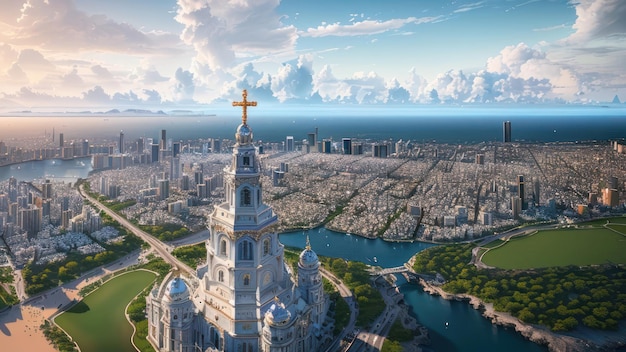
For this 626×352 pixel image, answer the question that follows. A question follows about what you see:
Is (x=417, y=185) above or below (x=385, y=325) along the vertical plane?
above

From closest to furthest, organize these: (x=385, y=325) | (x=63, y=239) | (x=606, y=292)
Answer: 1. (x=385, y=325)
2. (x=606, y=292)
3. (x=63, y=239)

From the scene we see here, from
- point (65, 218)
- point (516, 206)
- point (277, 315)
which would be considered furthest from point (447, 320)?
point (65, 218)

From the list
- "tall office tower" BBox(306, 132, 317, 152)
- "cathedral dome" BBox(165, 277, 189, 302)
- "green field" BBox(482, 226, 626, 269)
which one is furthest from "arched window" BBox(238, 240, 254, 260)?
"tall office tower" BBox(306, 132, 317, 152)

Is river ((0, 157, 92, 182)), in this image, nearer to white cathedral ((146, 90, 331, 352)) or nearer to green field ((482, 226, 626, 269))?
white cathedral ((146, 90, 331, 352))

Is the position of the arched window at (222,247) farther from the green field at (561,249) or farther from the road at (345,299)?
the green field at (561,249)

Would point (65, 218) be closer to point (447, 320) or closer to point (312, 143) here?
point (447, 320)

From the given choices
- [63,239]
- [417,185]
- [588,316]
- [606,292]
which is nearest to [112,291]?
[63,239]

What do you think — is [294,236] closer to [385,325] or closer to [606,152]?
[385,325]
